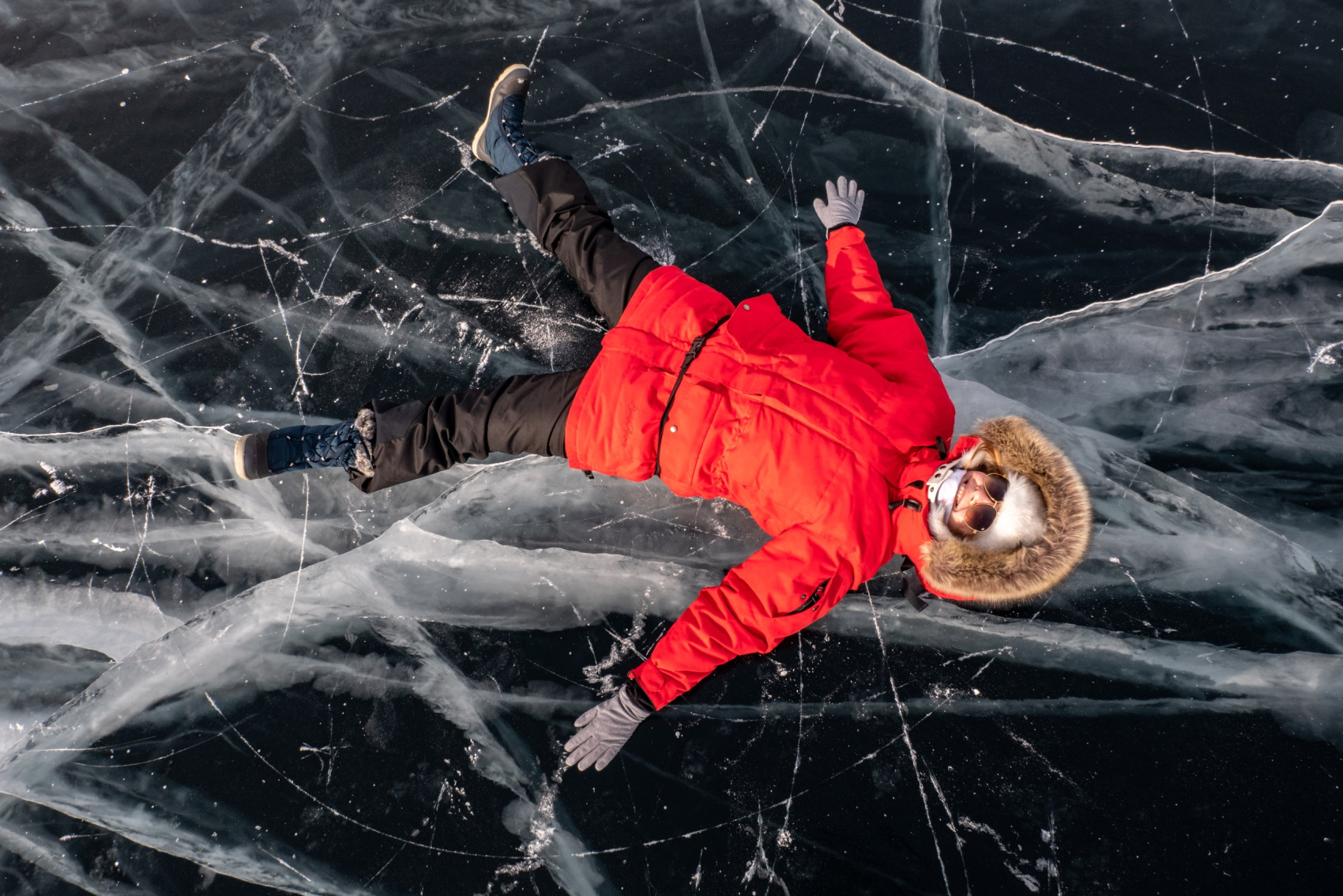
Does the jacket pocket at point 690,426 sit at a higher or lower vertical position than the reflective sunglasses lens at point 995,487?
higher

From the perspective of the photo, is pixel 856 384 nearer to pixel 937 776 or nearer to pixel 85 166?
pixel 937 776

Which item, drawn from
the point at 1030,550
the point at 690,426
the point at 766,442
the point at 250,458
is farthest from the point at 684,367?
the point at 250,458

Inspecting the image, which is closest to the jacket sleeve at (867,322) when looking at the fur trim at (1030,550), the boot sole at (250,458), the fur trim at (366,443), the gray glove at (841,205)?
the gray glove at (841,205)

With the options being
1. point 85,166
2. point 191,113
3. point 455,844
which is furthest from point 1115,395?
point 85,166

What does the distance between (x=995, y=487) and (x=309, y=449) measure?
179 centimetres

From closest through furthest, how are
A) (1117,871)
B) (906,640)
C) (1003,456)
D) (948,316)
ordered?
(1003,456), (1117,871), (906,640), (948,316)

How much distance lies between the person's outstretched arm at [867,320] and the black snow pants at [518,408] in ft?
1.73

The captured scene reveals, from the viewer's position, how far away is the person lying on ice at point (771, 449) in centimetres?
147

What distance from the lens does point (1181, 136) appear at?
2.28 meters

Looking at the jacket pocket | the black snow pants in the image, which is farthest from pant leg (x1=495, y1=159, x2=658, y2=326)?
the jacket pocket

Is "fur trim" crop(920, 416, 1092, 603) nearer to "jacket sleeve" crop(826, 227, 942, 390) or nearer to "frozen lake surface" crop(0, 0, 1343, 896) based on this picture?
"jacket sleeve" crop(826, 227, 942, 390)

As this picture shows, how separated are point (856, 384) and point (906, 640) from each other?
36.2 inches

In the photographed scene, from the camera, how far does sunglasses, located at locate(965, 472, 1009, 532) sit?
1438 mm

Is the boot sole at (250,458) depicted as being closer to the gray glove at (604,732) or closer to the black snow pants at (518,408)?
the black snow pants at (518,408)
